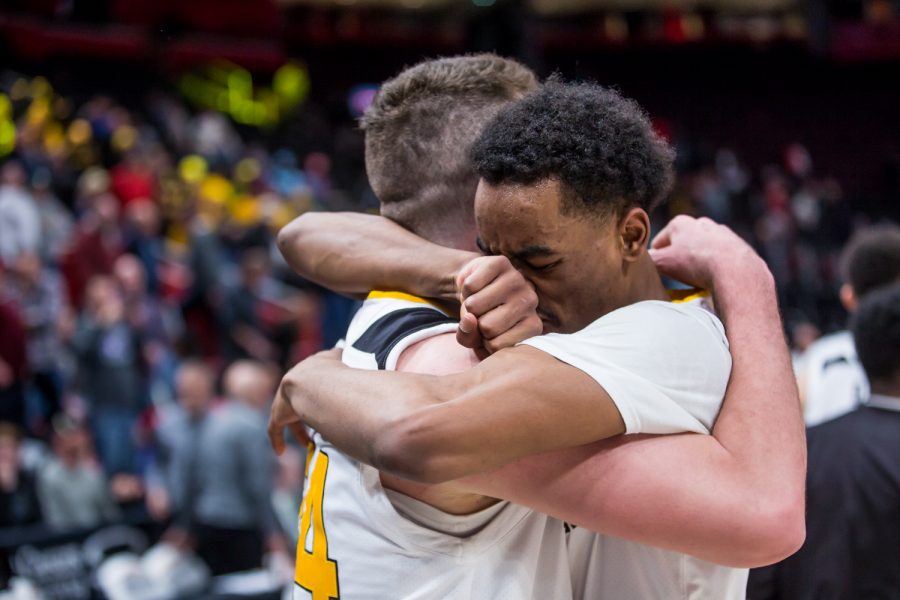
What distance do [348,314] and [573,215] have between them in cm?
864

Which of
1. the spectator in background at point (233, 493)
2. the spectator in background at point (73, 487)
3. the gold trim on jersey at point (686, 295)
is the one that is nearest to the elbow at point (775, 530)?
the gold trim on jersey at point (686, 295)

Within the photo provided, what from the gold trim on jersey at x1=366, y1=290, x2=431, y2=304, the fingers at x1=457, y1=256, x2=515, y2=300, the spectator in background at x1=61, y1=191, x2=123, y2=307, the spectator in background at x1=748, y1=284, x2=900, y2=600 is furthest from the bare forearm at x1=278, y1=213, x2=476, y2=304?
the spectator in background at x1=61, y1=191, x2=123, y2=307

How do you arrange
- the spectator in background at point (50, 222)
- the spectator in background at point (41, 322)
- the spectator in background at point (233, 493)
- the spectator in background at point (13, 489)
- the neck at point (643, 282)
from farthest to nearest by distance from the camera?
the spectator in background at point (50, 222) → the spectator in background at point (41, 322) → the spectator in background at point (233, 493) → the spectator in background at point (13, 489) → the neck at point (643, 282)

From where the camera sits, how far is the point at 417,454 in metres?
1.36

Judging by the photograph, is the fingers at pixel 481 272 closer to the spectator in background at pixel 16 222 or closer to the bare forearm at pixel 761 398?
the bare forearm at pixel 761 398

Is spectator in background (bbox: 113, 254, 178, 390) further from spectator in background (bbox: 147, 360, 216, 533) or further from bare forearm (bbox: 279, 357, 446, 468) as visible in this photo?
bare forearm (bbox: 279, 357, 446, 468)

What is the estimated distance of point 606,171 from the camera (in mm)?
1559

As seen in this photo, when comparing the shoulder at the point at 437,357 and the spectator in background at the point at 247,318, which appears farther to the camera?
the spectator in background at the point at 247,318

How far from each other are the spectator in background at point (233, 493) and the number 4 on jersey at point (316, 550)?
5.17 m

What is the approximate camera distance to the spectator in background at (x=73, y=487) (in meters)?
6.97

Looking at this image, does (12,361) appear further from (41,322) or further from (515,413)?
(515,413)

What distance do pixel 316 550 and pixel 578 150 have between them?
0.75 m

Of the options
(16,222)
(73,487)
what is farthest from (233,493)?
(16,222)

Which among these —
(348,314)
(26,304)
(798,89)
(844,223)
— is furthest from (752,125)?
(26,304)
